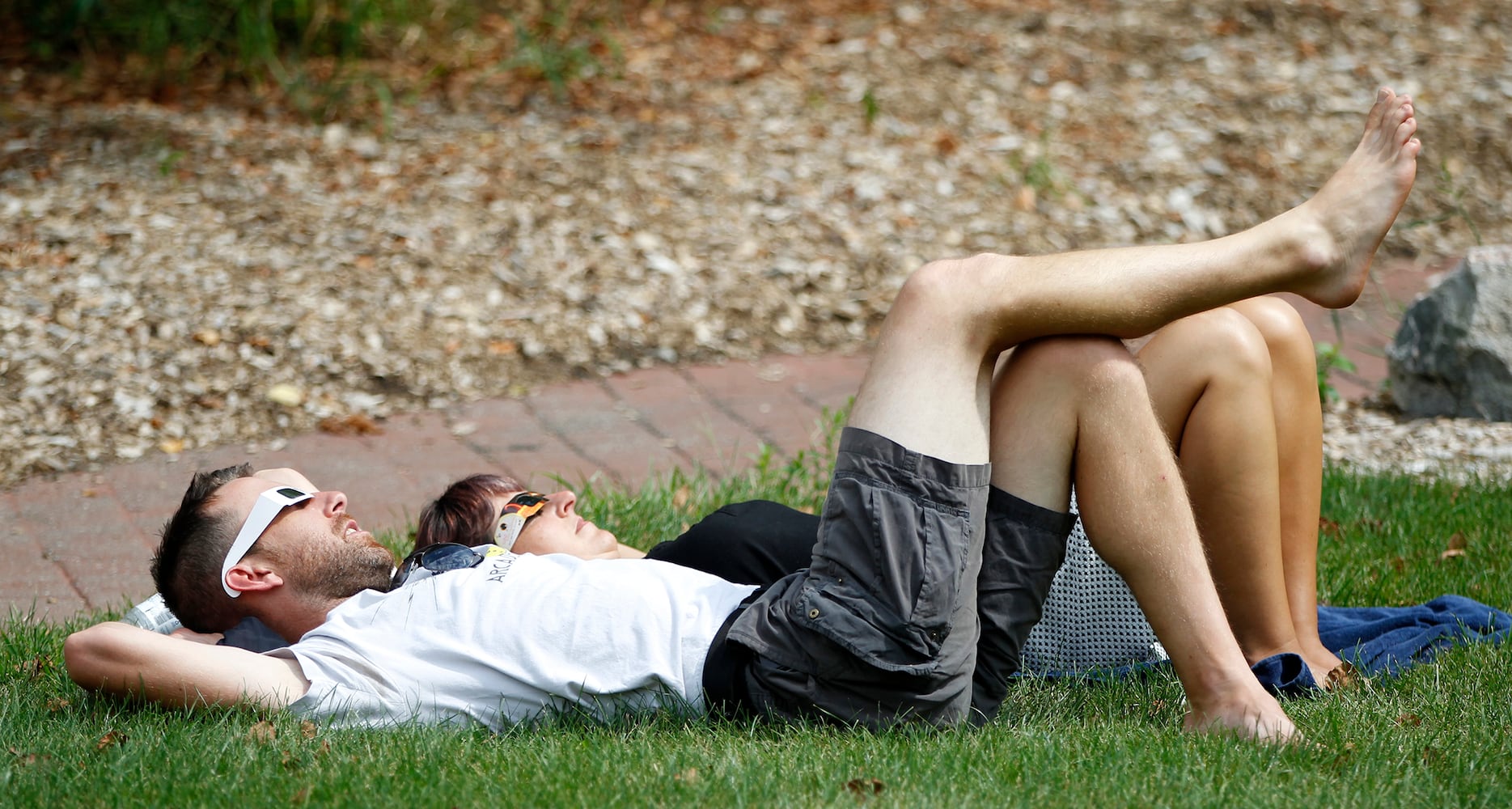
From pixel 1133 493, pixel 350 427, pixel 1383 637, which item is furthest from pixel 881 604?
pixel 350 427

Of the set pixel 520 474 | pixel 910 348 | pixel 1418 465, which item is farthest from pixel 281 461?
pixel 1418 465

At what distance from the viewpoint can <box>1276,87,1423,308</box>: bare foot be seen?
2539 mm

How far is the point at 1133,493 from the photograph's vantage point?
2426 millimetres

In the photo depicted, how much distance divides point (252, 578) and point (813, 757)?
1145 mm

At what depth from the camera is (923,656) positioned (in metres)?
2.37

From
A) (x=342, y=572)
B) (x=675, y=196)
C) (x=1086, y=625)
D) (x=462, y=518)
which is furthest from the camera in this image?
(x=675, y=196)

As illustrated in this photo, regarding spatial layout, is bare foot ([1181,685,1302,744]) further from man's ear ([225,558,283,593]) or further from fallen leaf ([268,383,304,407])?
fallen leaf ([268,383,304,407])

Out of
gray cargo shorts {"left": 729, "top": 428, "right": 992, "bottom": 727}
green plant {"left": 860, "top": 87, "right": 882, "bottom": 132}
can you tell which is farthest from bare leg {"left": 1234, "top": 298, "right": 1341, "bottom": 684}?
green plant {"left": 860, "top": 87, "right": 882, "bottom": 132}

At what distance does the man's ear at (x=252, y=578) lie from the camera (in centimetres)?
264

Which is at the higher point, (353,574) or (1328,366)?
(353,574)

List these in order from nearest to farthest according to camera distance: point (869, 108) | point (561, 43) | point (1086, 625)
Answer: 1. point (1086, 625)
2. point (869, 108)
3. point (561, 43)

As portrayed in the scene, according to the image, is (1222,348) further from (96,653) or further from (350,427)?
(350,427)

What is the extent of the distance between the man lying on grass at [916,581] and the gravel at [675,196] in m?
2.07

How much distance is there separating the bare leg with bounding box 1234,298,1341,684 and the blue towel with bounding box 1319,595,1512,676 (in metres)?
0.09
